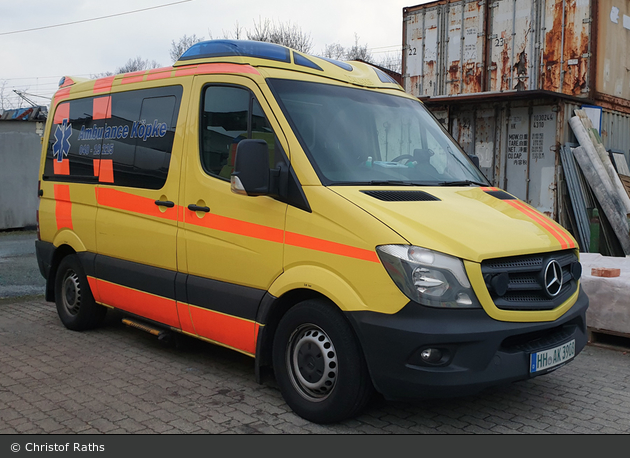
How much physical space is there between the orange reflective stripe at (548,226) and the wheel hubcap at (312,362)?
1.66 metres

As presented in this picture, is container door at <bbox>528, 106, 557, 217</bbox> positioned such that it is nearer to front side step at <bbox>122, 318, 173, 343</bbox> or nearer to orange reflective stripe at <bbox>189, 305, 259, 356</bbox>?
front side step at <bbox>122, 318, 173, 343</bbox>

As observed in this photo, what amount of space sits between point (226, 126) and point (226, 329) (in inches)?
58.0

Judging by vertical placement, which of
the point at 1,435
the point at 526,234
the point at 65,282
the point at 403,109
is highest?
the point at 403,109

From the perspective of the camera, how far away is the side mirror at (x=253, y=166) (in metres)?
3.93

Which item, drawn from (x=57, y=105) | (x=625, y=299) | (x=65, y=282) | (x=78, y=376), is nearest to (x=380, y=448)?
(x=78, y=376)

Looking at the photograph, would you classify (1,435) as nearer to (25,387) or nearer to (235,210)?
(25,387)

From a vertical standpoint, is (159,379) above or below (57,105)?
below

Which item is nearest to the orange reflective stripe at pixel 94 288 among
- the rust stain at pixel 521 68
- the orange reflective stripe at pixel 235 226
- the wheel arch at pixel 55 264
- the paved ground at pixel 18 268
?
the wheel arch at pixel 55 264

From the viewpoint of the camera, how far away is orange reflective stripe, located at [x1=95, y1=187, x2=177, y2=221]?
5004 mm

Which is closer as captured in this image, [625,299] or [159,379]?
[159,379]

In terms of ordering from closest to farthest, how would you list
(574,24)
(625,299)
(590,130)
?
(625,299)
(590,130)
(574,24)

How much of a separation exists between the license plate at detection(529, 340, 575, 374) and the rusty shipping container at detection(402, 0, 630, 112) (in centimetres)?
846

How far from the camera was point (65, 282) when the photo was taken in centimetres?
650

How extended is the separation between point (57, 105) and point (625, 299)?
5.99 m
